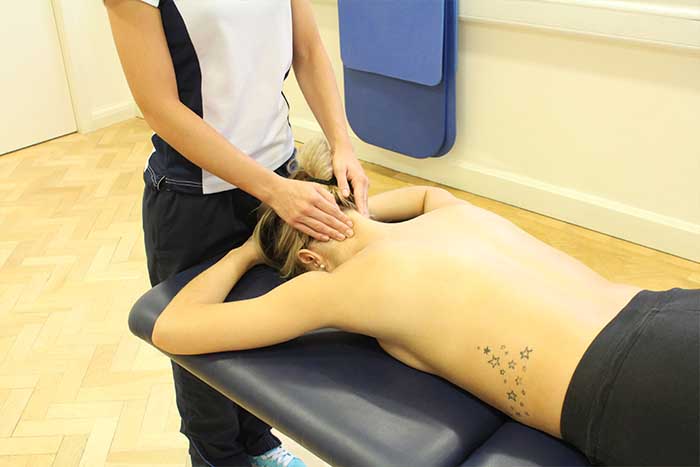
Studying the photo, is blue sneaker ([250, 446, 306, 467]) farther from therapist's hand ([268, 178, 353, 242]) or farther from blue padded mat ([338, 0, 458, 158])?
blue padded mat ([338, 0, 458, 158])

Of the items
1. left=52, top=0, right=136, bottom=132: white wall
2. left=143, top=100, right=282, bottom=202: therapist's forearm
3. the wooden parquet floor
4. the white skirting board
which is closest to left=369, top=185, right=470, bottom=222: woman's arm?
left=143, top=100, right=282, bottom=202: therapist's forearm

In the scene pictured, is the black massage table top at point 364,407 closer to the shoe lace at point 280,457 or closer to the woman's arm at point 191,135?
the woman's arm at point 191,135

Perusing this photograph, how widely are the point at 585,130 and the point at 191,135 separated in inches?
72.3

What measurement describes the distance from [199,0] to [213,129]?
0.23 meters

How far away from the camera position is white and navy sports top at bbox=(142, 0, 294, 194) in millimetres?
1268

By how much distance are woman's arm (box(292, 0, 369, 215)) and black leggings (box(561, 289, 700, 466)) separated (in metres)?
0.57

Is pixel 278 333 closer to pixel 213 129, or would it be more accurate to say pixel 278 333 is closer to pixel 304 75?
pixel 213 129

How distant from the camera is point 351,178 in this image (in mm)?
1482

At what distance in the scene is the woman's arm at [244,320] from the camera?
1278 millimetres

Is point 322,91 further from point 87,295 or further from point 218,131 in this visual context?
point 87,295

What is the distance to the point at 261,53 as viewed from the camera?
1.37 meters

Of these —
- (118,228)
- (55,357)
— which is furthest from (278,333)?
(118,228)

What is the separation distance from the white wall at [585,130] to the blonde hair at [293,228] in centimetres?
146

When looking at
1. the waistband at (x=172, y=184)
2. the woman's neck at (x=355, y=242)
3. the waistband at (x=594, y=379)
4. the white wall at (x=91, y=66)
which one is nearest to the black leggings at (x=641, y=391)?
the waistband at (x=594, y=379)
